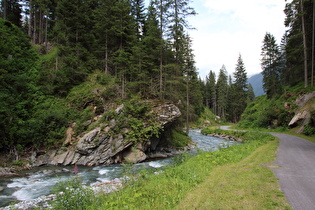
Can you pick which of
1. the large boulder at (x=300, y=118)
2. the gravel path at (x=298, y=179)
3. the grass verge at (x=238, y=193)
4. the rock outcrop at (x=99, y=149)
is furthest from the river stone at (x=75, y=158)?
the large boulder at (x=300, y=118)

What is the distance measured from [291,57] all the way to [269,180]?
123 ft

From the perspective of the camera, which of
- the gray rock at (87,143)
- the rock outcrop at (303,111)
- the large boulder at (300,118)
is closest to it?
the gray rock at (87,143)

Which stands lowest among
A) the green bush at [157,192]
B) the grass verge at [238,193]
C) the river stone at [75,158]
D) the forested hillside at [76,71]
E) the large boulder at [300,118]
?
the river stone at [75,158]

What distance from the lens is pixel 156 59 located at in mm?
24047

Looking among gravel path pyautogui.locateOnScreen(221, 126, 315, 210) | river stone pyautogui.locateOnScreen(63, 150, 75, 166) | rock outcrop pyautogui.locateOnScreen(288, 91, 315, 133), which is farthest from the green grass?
rock outcrop pyautogui.locateOnScreen(288, 91, 315, 133)

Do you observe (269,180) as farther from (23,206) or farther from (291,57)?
(291,57)

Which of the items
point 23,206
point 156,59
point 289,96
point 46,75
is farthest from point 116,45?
point 289,96

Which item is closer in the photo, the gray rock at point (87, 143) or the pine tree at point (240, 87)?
the gray rock at point (87, 143)

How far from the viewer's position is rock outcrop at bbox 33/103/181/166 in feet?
50.1

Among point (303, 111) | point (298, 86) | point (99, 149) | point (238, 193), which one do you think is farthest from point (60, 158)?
point (298, 86)

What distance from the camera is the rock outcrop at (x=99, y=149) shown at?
601 inches

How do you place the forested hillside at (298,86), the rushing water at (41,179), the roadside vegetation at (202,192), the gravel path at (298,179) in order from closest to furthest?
the gravel path at (298,179) < the roadside vegetation at (202,192) < the rushing water at (41,179) < the forested hillside at (298,86)

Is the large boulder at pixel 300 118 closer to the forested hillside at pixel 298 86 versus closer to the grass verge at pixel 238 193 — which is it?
the forested hillside at pixel 298 86

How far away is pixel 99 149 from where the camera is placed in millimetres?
15922
